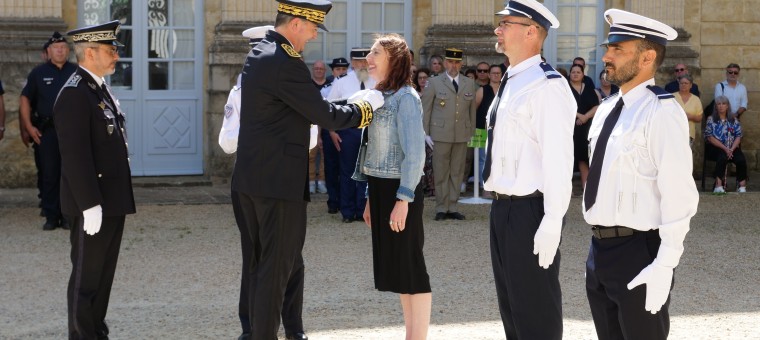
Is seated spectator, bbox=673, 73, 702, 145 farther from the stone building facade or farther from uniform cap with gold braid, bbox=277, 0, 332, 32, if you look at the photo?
uniform cap with gold braid, bbox=277, 0, 332, 32

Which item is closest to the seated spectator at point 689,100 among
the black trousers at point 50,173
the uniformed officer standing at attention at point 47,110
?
the uniformed officer standing at attention at point 47,110

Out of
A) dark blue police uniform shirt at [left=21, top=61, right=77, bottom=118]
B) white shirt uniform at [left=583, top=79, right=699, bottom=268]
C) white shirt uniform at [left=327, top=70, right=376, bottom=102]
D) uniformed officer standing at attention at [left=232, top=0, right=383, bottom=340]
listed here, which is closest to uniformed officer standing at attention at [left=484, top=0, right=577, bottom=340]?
white shirt uniform at [left=583, top=79, right=699, bottom=268]

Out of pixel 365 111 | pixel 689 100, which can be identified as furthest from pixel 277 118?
pixel 689 100

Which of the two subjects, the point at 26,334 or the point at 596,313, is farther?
the point at 26,334

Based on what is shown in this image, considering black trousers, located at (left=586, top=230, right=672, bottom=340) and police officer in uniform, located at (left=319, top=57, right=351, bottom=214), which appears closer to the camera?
Answer: black trousers, located at (left=586, top=230, right=672, bottom=340)

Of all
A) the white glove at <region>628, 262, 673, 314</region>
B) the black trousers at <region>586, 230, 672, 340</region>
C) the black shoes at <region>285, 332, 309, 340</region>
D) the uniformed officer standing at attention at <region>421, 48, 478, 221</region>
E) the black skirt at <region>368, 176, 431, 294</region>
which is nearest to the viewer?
the white glove at <region>628, 262, 673, 314</region>

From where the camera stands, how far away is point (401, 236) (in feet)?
19.8

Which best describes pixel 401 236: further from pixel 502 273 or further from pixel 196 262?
pixel 196 262

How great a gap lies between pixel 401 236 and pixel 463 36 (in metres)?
8.77

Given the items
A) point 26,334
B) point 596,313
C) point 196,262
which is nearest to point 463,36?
point 196,262

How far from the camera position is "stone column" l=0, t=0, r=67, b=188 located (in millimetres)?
13188

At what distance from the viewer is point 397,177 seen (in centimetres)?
600

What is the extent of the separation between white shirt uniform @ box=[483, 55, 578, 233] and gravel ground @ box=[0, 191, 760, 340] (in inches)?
74.9

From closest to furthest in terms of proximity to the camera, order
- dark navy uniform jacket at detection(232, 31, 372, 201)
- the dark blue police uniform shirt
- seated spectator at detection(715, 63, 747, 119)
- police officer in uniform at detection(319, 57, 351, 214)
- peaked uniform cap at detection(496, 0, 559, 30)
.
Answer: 1. peaked uniform cap at detection(496, 0, 559, 30)
2. dark navy uniform jacket at detection(232, 31, 372, 201)
3. the dark blue police uniform shirt
4. police officer in uniform at detection(319, 57, 351, 214)
5. seated spectator at detection(715, 63, 747, 119)
